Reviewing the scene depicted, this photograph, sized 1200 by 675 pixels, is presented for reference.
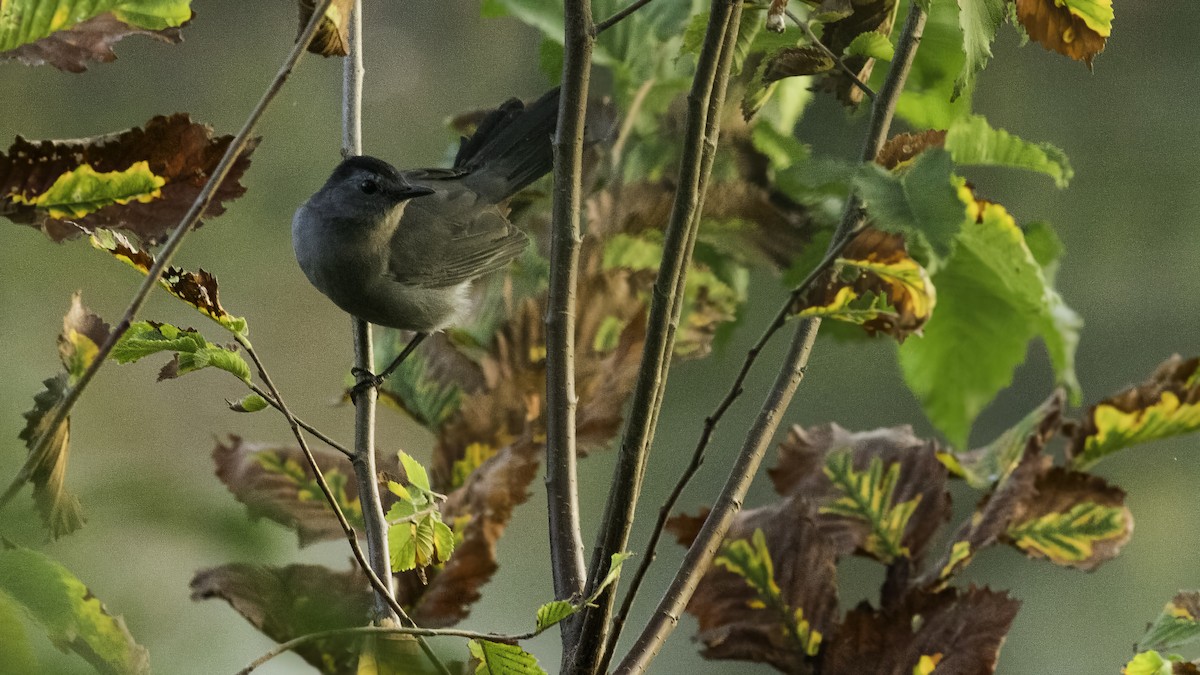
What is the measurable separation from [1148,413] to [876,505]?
15cm

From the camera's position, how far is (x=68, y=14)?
470mm

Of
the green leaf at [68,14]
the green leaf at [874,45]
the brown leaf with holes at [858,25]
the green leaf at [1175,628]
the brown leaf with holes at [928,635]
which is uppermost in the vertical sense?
the brown leaf with holes at [858,25]

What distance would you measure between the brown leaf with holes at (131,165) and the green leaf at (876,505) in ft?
1.23

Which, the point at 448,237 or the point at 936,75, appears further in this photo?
the point at 448,237

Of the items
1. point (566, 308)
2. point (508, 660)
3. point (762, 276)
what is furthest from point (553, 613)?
point (762, 276)

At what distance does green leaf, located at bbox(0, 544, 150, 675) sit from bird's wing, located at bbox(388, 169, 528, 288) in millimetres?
729

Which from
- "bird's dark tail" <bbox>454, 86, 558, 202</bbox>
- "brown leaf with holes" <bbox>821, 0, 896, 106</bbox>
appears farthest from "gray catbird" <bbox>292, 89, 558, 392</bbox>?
"brown leaf with holes" <bbox>821, 0, 896, 106</bbox>

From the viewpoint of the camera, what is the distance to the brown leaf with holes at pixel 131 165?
452 millimetres

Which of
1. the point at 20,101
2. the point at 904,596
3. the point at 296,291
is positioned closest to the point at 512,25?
the point at 296,291

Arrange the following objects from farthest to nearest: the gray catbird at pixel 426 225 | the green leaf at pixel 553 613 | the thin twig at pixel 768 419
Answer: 1. the gray catbird at pixel 426 225
2. the thin twig at pixel 768 419
3. the green leaf at pixel 553 613

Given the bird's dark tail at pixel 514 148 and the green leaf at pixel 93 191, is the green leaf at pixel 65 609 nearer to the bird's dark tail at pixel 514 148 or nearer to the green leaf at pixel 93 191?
the green leaf at pixel 93 191

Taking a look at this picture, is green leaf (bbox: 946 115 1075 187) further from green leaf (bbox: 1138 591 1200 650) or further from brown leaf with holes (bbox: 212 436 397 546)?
brown leaf with holes (bbox: 212 436 397 546)

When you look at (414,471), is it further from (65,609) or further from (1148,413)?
(1148,413)

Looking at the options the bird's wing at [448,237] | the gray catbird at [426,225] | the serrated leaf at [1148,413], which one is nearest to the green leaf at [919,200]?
the serrated leaf at [1148,413]
